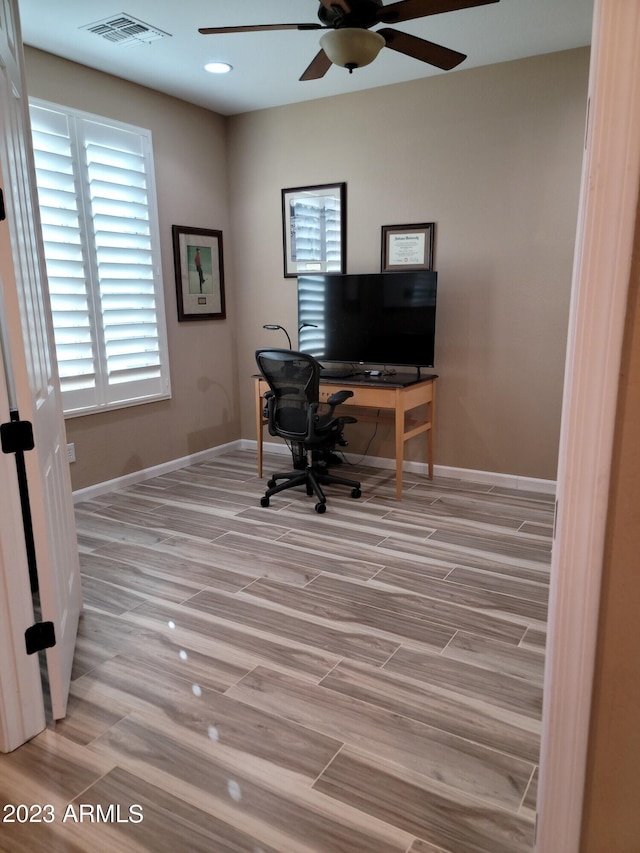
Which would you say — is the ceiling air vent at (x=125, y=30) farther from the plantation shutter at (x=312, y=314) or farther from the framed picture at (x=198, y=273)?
the plantation shutter at (x=312, y=314)

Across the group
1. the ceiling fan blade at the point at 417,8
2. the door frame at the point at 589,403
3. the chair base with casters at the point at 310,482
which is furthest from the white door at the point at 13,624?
the chair base with casters at the point at 310,482

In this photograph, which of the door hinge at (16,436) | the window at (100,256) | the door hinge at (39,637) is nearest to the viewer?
the door hinge at (16,436)

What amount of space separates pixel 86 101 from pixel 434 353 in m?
2.86

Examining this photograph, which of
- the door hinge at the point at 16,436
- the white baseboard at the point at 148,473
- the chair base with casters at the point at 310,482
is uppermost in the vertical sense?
the door hinge at the point at 16,436

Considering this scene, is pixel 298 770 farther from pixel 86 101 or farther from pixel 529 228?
pixel 86 101

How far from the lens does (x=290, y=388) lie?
3.83 metres

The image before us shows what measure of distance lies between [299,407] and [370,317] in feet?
3.01

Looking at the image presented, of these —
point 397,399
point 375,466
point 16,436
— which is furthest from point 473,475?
point 16,436

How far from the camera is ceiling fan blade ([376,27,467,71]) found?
8.46 ft

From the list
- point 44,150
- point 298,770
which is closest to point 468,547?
point 298,770

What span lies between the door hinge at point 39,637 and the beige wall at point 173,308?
7.46 feet

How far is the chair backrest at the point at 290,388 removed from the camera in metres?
3.71

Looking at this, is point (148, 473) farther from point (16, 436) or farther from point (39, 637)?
point (16, 436)

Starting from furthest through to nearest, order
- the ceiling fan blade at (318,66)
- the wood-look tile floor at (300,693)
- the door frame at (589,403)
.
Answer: the ceiling fan blade at (318,66) < the wood-look tile floor at (300,693) < the door frame at (589,403)
